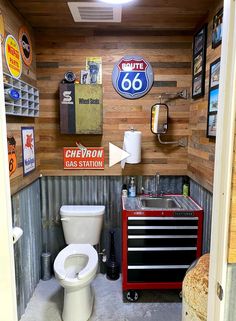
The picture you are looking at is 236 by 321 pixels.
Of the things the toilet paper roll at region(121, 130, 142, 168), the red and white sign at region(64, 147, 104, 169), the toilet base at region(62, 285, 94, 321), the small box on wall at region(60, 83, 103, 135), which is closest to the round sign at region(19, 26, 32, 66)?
the small box on wall at region(60, 83, 103, 135)

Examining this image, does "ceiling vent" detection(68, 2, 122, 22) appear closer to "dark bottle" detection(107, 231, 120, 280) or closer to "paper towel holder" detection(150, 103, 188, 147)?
"paper towel holder" detection(150, 103, 188, 147)

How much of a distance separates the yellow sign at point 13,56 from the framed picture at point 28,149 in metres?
0.46

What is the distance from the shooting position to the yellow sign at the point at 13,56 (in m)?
1.80

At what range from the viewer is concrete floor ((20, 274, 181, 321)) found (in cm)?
207

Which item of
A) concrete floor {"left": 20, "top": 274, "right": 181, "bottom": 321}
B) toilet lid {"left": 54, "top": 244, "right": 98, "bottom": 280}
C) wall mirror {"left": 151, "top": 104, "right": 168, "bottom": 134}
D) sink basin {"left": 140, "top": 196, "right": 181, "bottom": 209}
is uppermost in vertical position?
wall mirror {"left": 151, "top": 104, "right": 168, "bottom": 134}

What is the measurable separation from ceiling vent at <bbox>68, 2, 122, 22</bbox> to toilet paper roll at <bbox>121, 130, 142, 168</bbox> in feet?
3.34

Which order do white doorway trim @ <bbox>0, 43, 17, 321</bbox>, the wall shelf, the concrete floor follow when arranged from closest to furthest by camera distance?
white doorway trim @ <bbox>0, 43, 17, 321</bbox> < the wall shelf < the concrete floor

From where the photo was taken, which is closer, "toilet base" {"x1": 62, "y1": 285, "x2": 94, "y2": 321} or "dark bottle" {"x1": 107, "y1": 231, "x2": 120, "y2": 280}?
"toilet base" {"x1": 62, "y1": 285, "x2": 94, "y2": 321}

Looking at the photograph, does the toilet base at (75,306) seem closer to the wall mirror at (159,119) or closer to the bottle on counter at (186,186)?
the bottle on counter at (186,186)

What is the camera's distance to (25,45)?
2172mm

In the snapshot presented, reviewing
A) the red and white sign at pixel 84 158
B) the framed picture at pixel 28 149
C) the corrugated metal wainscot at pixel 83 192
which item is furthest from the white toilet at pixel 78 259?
the framed picture at pixel 28 149

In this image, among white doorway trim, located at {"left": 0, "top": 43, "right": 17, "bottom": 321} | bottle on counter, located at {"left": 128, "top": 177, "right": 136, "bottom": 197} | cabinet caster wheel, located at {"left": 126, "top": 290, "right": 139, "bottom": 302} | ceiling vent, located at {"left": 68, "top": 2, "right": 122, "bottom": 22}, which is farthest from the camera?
bottle on counter, located at {"left": 128, "top": 177, "right": 136, "bottom": 197}

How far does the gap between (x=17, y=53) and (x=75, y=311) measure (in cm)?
212

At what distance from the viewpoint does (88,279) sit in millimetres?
1965
